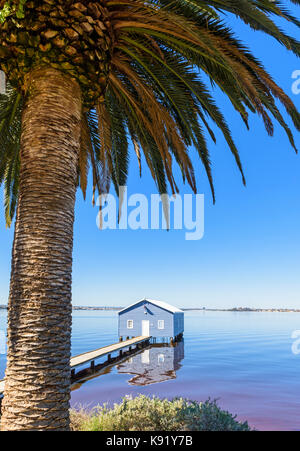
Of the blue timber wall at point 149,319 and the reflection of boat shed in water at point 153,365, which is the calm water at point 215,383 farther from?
the blue timber wall at point 149,319

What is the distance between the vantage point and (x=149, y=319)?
130ft

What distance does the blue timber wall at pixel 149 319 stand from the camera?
3925 cm

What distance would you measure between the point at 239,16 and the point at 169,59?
1532 mm

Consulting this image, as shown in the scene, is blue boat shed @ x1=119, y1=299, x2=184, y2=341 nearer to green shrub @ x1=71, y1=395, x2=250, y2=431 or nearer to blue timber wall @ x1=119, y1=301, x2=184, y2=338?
blue timber wall @ x1=119, y1=301, x2=184, y2=338

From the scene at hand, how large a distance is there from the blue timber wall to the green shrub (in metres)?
33.3

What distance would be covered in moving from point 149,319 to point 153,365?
30.8ft

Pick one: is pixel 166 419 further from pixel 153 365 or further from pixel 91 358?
pixel 153 365

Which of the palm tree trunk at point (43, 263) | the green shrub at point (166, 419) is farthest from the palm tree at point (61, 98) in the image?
the green shrub at point (166, 419)

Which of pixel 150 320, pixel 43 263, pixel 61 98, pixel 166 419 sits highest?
pixel 61 98

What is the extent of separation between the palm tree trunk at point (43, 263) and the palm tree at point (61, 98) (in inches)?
0.5

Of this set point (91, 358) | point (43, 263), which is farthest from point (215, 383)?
point (43, 263)

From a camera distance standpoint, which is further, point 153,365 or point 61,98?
point 153,365

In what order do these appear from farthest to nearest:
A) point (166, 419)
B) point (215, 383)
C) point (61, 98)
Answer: point (215, 383) → point (166, 419) → point (61, 98)

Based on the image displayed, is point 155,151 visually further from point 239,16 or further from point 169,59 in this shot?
point 239,16
